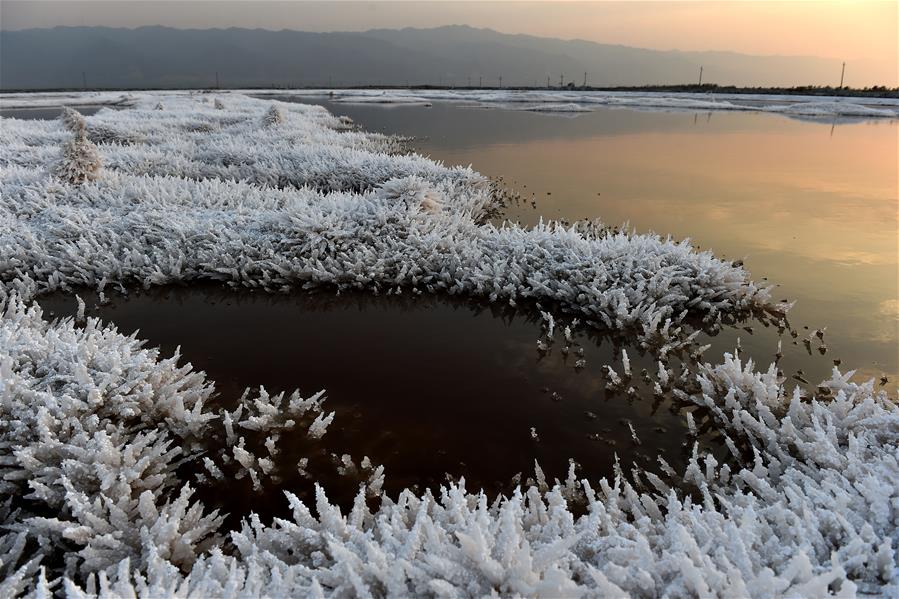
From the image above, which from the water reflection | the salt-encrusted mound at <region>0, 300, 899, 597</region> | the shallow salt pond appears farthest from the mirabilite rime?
the water reflection

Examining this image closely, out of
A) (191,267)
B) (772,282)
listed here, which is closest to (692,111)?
(772,282)

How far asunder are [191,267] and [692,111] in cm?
4886

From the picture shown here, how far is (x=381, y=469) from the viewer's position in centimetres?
452

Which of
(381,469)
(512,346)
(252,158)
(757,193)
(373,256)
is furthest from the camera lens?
(252,158)

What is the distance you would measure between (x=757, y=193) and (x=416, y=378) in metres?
14.8

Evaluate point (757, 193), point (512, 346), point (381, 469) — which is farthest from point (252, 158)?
point (381, 469)

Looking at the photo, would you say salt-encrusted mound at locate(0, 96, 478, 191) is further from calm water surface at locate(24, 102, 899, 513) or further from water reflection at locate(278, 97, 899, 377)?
calm water surface at locate(24, 102, 899, 513)

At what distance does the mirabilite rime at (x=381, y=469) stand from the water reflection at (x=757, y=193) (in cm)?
154

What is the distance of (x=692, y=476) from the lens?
4.59 meters

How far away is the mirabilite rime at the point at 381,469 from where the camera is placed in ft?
9.94

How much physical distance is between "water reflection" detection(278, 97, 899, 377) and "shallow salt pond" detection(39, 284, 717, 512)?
2761 mm

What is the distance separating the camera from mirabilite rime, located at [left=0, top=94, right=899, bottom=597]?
3029 millimetres

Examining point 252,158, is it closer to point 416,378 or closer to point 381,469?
point 416,378

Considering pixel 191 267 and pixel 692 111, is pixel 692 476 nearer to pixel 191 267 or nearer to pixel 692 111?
pixel 191 267
